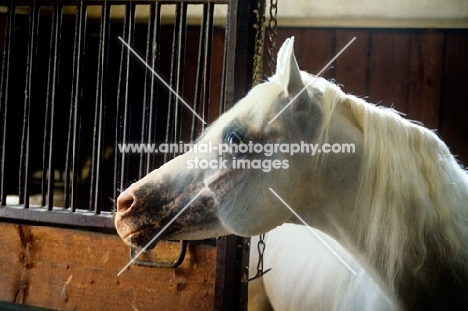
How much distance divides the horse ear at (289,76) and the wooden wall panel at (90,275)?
62cm

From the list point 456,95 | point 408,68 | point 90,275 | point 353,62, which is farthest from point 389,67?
point 90,275

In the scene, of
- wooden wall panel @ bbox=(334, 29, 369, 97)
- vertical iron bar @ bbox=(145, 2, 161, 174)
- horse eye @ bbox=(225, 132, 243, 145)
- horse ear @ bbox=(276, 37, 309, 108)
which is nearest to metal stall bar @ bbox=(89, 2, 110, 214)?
vertical iron bar @ bbox=(145, 2, 161, 174)

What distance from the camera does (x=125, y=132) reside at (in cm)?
154

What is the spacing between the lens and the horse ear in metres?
1.09

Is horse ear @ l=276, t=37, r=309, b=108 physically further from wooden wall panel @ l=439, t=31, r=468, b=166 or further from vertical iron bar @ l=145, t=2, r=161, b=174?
wooden wall panel @ l=439, t=31, r=468, b=166

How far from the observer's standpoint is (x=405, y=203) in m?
1.05

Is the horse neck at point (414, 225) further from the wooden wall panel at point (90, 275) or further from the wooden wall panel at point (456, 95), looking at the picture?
the wooden wall panel at point (456, 95)

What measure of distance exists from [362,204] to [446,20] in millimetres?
2254

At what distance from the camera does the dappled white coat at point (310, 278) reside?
1.30 metres

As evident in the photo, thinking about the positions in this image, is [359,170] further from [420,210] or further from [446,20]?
[446,20]

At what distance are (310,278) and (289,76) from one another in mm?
906

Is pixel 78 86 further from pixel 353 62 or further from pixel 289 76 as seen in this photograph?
pixel 353 62

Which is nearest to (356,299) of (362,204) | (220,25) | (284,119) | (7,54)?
(362,204)

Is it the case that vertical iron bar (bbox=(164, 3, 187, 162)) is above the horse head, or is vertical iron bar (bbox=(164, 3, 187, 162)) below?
above
